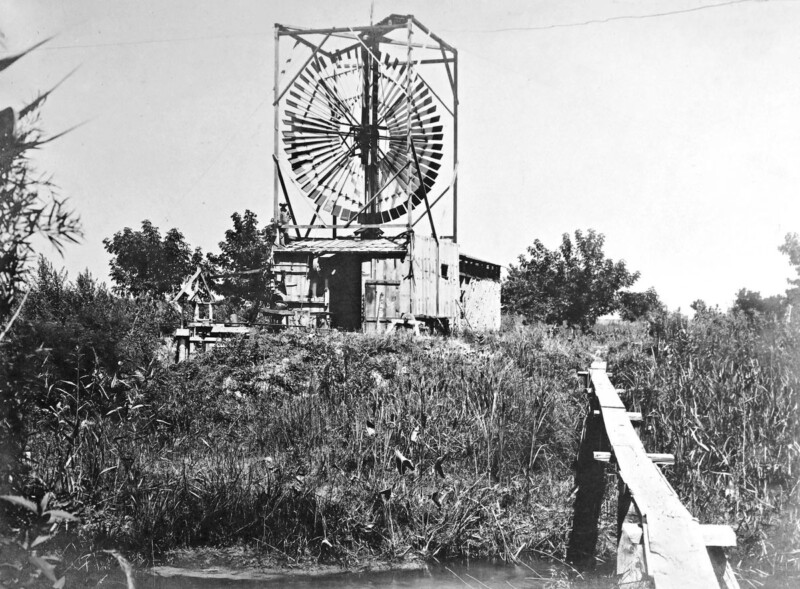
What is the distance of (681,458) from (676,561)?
4.32 m

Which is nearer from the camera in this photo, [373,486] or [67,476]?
[67,476]

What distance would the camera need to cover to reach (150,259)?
91.1 feet

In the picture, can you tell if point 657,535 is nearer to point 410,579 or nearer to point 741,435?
point 410,579

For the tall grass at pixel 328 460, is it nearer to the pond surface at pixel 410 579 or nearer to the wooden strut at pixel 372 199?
the pond surface at pixel 410 579

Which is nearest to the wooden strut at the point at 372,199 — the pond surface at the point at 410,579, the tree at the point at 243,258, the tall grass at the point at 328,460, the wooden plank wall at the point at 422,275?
the wooden plank wall at the point at 422,275

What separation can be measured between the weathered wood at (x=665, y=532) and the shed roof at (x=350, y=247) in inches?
555

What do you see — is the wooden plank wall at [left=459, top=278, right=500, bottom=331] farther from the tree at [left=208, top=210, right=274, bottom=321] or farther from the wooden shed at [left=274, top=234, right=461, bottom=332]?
the tree at [left=208, top=210, right=274, bottom=321]

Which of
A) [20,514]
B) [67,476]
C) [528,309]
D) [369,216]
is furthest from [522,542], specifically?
[528,309]

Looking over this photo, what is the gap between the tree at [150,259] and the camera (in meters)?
27.7

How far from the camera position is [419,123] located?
19594 mm

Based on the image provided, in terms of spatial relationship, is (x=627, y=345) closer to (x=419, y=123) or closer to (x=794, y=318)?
(x=794, y=318)

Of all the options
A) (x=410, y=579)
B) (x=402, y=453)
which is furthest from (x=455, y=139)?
(x=410, y=579)

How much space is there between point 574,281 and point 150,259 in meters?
19.2

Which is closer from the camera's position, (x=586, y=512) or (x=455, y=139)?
(x=586, y=512)
